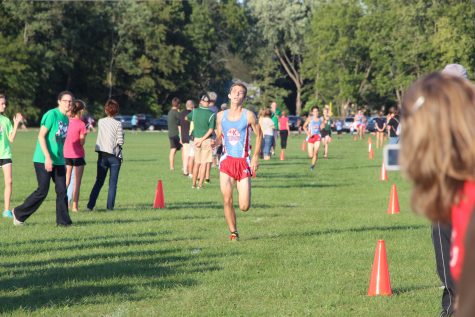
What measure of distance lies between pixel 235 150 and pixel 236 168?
246 millimetres

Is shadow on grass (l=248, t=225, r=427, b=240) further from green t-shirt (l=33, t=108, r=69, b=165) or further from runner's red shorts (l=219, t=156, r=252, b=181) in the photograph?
green t-shirt (l=33, t=108, r=69, b=165)

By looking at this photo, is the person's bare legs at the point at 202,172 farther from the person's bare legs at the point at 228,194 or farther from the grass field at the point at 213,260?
the person's bare legs at the point at 228,194

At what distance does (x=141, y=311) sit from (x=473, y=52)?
7748 cm

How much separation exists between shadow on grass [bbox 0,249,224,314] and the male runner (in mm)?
1257

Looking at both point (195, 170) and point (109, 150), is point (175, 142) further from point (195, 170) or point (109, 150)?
point (109, 150)

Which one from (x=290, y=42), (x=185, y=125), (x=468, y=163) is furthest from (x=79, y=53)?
(x=468, y=163)

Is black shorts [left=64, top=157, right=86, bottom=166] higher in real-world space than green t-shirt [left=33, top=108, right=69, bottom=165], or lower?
lower

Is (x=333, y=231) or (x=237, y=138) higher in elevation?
(x=237, y=138)

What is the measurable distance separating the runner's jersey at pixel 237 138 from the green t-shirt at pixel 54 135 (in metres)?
2.58

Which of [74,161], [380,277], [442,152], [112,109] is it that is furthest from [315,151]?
[442,152]

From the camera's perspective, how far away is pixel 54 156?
1399cm

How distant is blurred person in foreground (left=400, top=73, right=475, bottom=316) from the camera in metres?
2.71

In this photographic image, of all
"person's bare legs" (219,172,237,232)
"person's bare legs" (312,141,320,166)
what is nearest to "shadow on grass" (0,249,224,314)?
"person's bare legs" (219,172,237,232)

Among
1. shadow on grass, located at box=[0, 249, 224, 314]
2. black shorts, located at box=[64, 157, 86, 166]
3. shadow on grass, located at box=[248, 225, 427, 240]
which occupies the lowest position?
shadow on grass, located at box=[0, 249, 224, 314]
